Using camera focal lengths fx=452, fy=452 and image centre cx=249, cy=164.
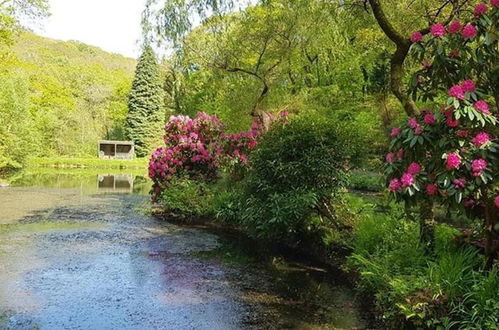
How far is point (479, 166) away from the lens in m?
3.65

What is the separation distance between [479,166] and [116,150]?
46327 millimetres

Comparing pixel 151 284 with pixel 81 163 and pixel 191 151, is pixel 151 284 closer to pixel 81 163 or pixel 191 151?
pixel 191 151

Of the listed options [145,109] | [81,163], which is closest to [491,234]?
[81,163]

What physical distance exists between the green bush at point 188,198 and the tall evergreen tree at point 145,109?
123 ft

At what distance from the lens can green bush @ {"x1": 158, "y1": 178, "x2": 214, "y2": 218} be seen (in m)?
11.5

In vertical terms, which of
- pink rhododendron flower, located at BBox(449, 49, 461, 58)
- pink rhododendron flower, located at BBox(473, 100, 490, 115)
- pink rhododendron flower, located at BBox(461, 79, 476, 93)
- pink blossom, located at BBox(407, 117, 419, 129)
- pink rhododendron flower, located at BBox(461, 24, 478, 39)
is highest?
pink rhododendron flower, located at BBox(461, 24, 478, 39)

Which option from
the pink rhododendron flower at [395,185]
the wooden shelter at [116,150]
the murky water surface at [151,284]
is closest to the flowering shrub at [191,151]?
the murky water surface at [151,284]

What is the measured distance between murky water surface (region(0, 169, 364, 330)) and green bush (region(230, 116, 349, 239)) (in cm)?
85

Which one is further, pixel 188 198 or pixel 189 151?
pixel 189 151

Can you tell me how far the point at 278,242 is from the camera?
28.9 ft

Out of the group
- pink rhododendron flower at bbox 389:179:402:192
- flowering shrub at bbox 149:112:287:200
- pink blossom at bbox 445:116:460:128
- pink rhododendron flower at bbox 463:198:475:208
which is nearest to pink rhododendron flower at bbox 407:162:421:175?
pink rhododendron flower at bbox 389:179:402:192

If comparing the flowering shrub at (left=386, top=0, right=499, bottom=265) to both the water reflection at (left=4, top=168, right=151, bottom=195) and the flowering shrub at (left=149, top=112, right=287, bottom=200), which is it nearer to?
the flowering shrub at (left=149, top=112, right=287, bottom=200)

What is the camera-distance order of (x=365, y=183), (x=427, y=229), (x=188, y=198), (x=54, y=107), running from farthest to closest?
(x=54, y=107), (x=365, y=183), (x=188, y=198), (x=427, y=229)

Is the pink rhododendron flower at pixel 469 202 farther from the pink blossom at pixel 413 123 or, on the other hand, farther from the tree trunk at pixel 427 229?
the pink blossom at pixel 413 123
